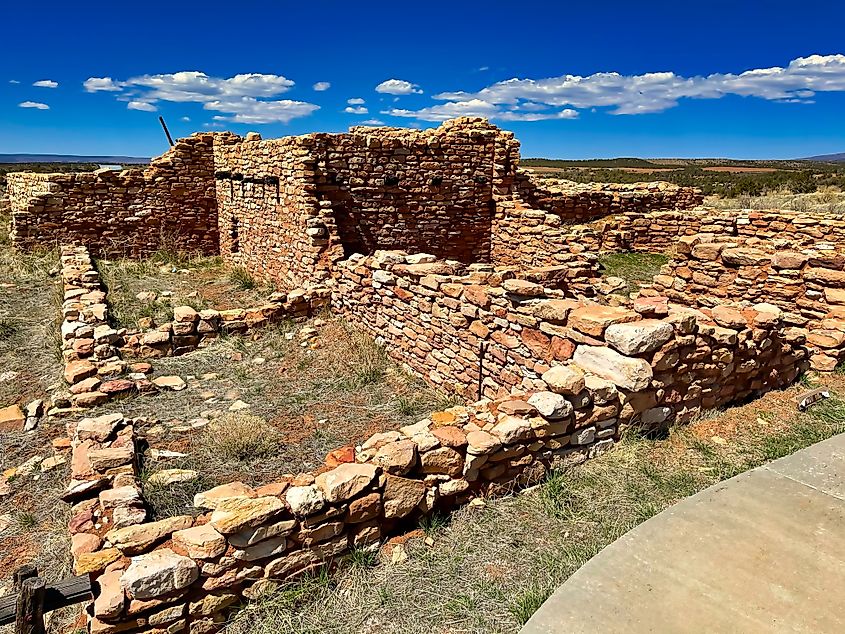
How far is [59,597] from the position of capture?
9.45ft

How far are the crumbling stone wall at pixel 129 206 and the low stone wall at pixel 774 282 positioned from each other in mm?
9865

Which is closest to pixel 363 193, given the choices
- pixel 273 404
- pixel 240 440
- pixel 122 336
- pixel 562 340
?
pixel 122 336

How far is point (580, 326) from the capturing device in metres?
5.02

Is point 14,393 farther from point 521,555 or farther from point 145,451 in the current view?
point 521,555

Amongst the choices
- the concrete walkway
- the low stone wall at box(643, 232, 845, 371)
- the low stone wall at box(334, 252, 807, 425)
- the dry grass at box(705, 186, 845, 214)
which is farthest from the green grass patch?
the dry grass at box(705, 186, 845, 214)

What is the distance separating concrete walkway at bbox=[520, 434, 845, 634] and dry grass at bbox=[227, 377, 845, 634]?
18.9 inches

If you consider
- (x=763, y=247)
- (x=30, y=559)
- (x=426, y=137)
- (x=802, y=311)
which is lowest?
(x=30, y=559)

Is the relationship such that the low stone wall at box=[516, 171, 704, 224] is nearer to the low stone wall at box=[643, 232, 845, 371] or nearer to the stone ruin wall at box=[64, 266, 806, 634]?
the low stone wall at box=[643, 232, 845, 371]

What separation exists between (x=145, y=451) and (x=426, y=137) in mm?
7762

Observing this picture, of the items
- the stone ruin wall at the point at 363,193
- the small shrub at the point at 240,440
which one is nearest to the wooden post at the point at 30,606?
the small shrub at the point at 240,440

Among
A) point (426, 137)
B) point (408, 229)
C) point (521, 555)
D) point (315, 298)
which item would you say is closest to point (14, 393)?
point (315, 298)

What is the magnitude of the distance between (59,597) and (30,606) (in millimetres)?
172

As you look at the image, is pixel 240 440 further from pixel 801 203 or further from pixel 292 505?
pixel 801 203

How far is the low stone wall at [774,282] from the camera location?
20.6 feet
